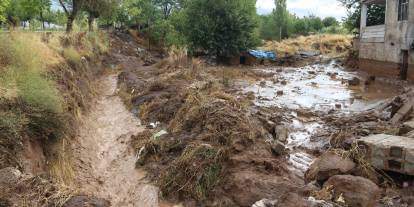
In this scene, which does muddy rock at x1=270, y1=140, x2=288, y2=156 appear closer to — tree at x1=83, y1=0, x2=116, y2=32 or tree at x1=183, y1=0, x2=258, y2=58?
tree at x1=83, y1=0, x2=116, y2=32

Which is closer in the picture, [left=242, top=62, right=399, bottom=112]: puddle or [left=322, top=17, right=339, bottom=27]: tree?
[left=242, top=62, right=399, bottom=112]: puddle

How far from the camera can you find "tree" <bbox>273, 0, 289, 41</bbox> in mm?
48906

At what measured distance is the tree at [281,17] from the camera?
160 ft

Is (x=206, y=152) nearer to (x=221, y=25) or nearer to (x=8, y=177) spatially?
(x=8, y=177)

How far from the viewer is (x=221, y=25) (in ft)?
90.9

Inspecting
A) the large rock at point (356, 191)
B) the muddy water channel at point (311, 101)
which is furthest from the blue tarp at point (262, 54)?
the large rock at point (356, 191)

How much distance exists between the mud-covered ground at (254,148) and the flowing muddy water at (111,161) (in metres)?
0.24

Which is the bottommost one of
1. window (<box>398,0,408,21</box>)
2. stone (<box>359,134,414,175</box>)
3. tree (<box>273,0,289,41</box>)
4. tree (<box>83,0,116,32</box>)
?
stone (<box>359,134,414,175</box>)

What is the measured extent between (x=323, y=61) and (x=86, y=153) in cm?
2588

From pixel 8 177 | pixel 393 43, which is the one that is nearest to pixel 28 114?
pixel 8 177

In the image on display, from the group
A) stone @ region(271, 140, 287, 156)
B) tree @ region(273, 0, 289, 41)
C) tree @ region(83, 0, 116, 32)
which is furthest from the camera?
tree @ region(273, 0, 289, 41)

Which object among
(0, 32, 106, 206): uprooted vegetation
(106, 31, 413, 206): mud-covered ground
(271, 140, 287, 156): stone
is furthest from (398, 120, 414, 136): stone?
(0, 32, 106, 206): uprooted vegetation

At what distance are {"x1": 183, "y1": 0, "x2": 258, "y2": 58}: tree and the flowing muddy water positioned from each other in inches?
651

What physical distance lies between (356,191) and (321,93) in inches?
446
